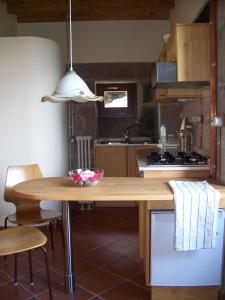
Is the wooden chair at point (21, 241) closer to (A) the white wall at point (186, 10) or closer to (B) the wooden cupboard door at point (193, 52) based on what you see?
(B) the wooden cupboard door at point (193, 52)

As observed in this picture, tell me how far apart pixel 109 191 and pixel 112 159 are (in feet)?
8.65

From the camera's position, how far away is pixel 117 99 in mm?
5156

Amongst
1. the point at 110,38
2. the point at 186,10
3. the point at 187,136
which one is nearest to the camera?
the point at 186,10

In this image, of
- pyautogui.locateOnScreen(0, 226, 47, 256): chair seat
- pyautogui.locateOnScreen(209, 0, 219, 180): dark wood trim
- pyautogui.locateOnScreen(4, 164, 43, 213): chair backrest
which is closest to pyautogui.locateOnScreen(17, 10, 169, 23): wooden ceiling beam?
pyautogui.locateOnScreen(209, 0, 219, 180): dark wood trim

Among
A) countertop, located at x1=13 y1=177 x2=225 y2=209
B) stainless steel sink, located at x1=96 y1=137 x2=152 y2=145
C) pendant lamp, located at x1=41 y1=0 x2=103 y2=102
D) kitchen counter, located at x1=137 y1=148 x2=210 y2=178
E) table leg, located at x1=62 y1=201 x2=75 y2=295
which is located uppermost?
pendant lamp, located at x1=41 y1=0 x2=103 y2=102

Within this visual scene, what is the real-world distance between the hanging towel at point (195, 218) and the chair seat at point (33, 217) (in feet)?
4.23

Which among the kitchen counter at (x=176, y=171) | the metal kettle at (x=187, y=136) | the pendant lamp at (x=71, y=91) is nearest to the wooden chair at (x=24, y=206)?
the kitchen counter at (x=176, y=171)

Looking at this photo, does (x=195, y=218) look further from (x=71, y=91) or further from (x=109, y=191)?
(x=71, y=91)

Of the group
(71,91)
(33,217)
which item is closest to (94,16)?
(71,91)

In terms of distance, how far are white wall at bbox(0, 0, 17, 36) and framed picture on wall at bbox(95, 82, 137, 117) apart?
149 cm

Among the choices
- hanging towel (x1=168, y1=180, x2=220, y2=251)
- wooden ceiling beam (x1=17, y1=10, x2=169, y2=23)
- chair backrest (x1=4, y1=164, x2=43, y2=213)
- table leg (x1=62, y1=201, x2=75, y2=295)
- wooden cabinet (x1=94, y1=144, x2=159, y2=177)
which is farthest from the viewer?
wooden cabinet (x1=94, y1=144, x2=159, y2=177)

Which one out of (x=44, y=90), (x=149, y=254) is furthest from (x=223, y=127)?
(x=44, y=90)

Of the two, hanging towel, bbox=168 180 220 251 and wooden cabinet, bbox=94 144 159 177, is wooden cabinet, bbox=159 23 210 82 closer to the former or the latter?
hanging towel, bbox=168 180 220 251

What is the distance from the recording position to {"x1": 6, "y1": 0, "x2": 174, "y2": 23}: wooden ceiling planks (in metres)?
4.17
